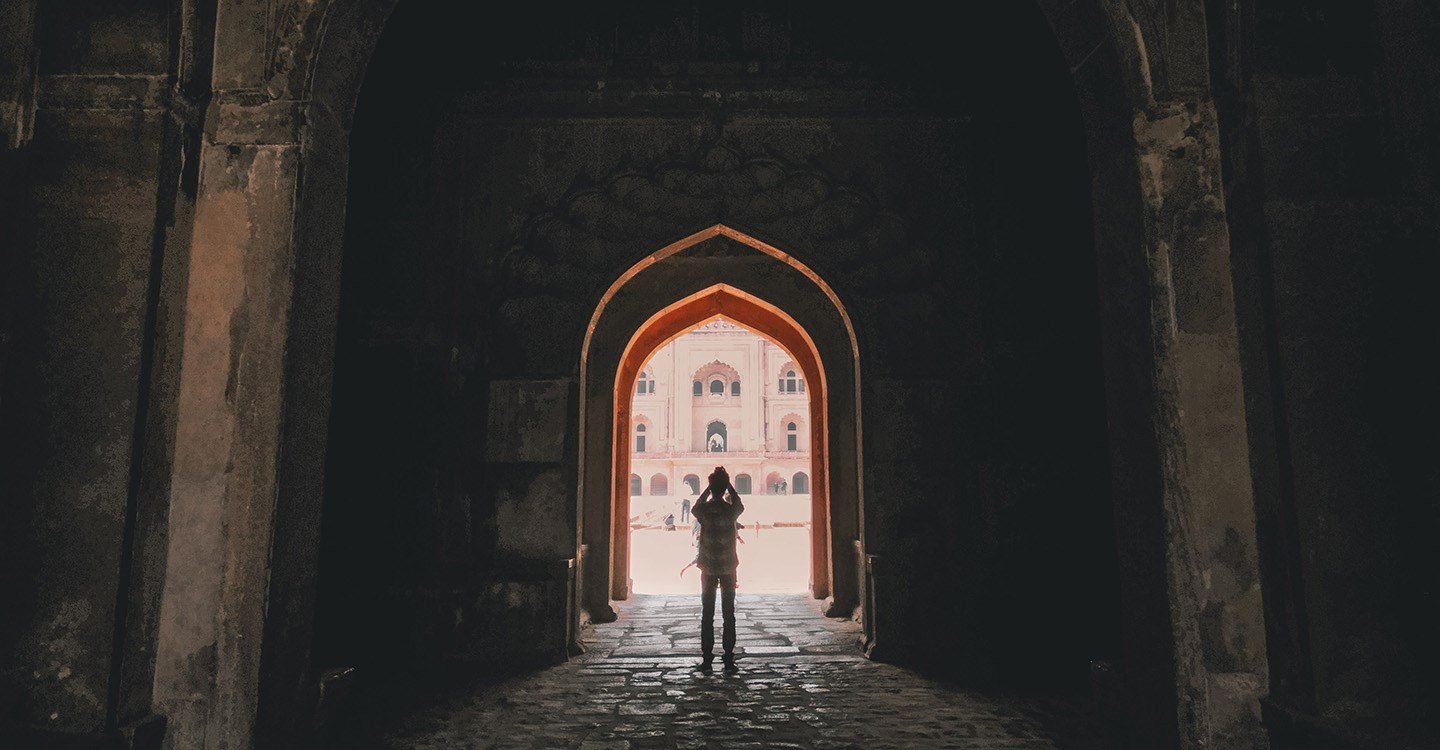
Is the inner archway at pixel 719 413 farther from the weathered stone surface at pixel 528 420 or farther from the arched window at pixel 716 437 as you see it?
the weathered stone surface at pixel 528 420

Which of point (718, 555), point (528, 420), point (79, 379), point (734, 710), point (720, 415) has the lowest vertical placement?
point (734, 710)

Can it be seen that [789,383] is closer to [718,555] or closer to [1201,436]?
[718,555]

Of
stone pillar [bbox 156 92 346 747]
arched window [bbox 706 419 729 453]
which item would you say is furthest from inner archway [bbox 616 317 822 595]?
stone pillar [bbox 156 92 346 747]

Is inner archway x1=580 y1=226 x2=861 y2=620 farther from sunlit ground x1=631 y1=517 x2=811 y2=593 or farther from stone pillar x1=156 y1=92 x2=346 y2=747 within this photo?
stone pillar x1=156 y1=92 x2=346 y2=747

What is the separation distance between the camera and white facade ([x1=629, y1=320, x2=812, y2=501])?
1485 inches

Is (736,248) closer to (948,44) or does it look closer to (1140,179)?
(948,44)

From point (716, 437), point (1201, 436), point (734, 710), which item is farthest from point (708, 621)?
point (716, 437)

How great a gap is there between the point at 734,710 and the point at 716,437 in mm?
34474

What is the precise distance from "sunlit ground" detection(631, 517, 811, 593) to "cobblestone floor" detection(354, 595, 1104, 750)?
16.0 feet

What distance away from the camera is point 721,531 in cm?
575

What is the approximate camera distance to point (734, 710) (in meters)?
4.33

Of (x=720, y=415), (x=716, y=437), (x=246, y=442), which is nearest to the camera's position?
(x=246, y=442)

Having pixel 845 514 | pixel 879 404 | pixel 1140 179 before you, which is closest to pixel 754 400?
pixel 845 514

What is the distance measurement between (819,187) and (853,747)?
163 inches
